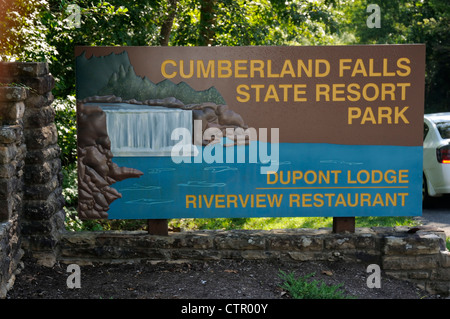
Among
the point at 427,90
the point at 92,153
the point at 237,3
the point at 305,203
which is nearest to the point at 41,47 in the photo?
the point at 92,153

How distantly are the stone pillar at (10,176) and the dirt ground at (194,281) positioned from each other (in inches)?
8.0

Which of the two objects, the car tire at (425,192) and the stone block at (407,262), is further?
the car tire at (425,192)

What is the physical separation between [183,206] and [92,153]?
0.97m

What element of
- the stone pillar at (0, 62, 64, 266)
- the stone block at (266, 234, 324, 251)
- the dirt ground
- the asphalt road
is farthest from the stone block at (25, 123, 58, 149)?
the asphalt road

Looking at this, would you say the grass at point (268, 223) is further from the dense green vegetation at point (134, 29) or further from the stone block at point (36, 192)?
the stone block at point (36, 192)

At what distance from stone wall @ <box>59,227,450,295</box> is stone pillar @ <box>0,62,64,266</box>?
0.87ft

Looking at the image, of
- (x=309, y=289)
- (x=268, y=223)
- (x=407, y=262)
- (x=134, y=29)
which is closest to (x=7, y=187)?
(x=309, y=289)

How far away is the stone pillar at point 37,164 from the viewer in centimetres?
489

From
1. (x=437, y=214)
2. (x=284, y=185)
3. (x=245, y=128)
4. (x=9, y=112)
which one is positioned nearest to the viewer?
(x=9, y=112)

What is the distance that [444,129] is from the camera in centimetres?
858

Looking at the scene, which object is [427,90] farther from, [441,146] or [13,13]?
[13,13]

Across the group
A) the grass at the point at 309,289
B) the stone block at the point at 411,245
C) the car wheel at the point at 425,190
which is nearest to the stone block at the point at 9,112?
the grass at the point at 309,289

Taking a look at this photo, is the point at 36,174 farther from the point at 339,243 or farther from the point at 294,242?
the point at 339,243

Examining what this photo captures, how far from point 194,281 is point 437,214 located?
5.31 metres
